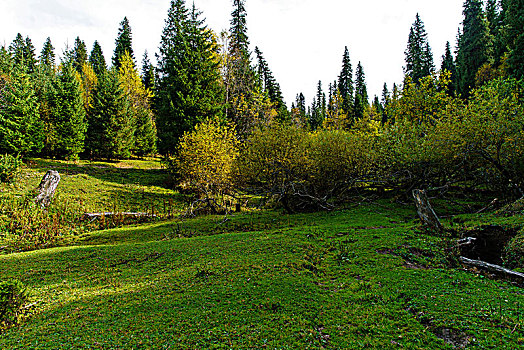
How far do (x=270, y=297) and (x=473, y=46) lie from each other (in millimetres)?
56161

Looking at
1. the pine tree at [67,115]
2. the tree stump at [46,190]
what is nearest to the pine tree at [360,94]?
the pine tree at [67,115]

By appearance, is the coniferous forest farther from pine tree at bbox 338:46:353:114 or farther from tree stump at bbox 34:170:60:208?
pine tree at bbox 338:46:353:114

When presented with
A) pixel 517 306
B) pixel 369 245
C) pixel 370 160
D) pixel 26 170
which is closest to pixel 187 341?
pixel 517 306

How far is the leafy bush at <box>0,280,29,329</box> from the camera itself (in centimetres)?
467

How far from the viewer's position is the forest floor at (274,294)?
3.82 metres

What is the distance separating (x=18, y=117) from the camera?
20422 millimetres

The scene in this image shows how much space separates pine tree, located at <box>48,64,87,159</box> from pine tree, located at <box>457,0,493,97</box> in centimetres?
5289

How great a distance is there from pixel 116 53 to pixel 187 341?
57.8 metres

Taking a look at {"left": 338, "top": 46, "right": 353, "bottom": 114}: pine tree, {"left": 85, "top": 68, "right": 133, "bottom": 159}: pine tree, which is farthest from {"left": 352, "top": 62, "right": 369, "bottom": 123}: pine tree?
{"left": 85, "top": 68, "right": 133, "bottom": 159}: pine tree

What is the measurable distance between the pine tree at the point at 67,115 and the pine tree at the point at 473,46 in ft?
174

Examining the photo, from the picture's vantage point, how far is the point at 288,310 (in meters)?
4.52

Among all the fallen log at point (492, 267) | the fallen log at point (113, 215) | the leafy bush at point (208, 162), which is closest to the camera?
the fallen log at point (492, 267)

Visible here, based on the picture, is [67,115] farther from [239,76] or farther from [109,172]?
[239,76]

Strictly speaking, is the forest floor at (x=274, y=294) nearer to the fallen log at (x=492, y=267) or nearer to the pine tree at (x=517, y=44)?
the fallen log at (x=492, y=267)
